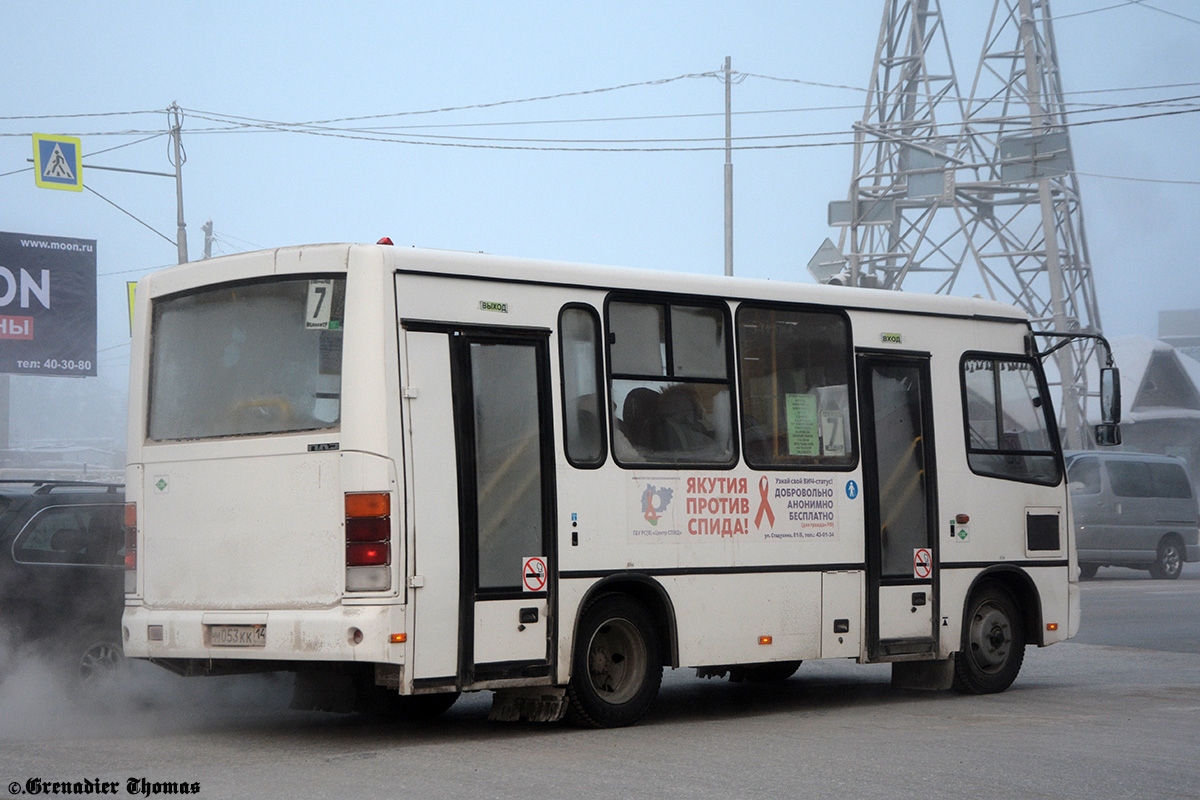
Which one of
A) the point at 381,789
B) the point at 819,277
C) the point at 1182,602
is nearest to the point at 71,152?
the point at 819,277

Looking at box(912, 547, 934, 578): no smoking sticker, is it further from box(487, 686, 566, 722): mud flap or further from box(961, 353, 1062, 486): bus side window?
box(487, 686, 566, 722): mud flap

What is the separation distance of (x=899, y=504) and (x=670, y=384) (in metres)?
2.30

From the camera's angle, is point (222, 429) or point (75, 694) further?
point (75, 694)

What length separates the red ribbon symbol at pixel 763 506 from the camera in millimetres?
10000

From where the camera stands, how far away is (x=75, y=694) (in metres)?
10.0

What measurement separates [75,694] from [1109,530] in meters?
19.4

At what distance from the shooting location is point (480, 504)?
862 cm

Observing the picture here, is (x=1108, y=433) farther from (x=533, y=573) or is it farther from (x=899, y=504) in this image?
(x=533, y=573)

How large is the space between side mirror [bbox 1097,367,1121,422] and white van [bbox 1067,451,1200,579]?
1301 centimetres

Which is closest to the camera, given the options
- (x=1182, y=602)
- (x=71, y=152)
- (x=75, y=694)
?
(x=75, y=694)

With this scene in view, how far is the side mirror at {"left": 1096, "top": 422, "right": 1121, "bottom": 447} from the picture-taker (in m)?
11.9

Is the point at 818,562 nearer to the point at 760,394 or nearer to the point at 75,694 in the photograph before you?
the point at 760,394

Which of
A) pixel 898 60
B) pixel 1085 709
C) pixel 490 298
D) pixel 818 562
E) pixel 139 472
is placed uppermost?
pixel 898 60

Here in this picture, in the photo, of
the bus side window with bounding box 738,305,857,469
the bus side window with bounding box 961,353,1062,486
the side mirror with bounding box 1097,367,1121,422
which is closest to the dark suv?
the bus side window with bounding box 738,305,857,469
